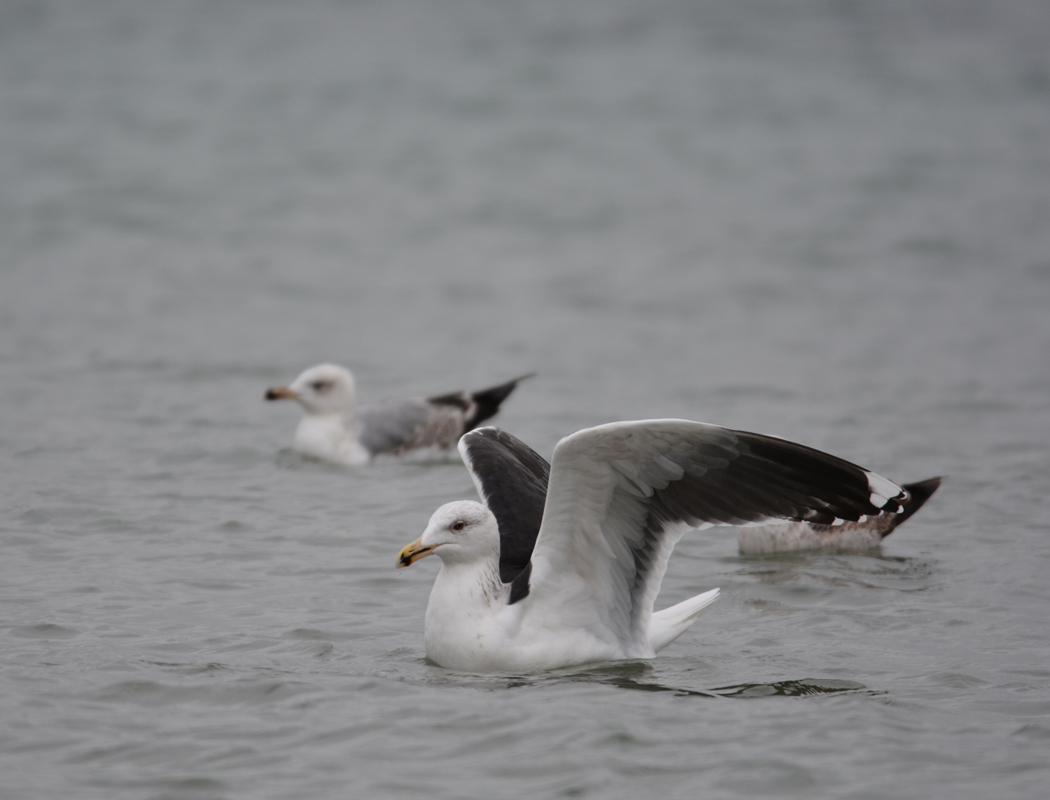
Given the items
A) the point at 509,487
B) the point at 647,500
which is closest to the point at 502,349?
the point at 509,487

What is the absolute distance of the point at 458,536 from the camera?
19.1 feet

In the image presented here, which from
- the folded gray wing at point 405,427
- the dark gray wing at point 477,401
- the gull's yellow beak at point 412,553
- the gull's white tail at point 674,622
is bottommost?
the gull's white tail at point 674,622

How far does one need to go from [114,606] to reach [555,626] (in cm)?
218

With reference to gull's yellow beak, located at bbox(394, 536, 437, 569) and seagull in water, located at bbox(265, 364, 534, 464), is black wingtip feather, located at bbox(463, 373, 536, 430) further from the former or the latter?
gull's yellow beak, located at bbox(394, 536, 437, 569)

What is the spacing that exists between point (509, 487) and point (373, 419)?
4486mm

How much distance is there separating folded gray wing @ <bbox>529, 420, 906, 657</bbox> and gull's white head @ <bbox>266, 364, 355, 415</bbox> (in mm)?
5217

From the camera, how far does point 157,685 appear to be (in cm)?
535

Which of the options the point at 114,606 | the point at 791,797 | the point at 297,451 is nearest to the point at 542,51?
the point at 297,451

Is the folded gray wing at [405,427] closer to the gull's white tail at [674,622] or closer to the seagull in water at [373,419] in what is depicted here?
the seagull in water at [373,419]

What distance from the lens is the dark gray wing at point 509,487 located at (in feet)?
21.2

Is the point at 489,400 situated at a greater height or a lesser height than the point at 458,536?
greater

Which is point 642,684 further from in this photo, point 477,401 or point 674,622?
point 477,401

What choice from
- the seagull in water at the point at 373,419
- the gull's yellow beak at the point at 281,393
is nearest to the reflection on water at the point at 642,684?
the seagull in water at the point at 373,419

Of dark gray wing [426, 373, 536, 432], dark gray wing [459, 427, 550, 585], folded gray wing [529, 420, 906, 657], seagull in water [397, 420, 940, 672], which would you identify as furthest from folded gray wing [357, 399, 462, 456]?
folded gray wing [529, 420, 906, 657]
